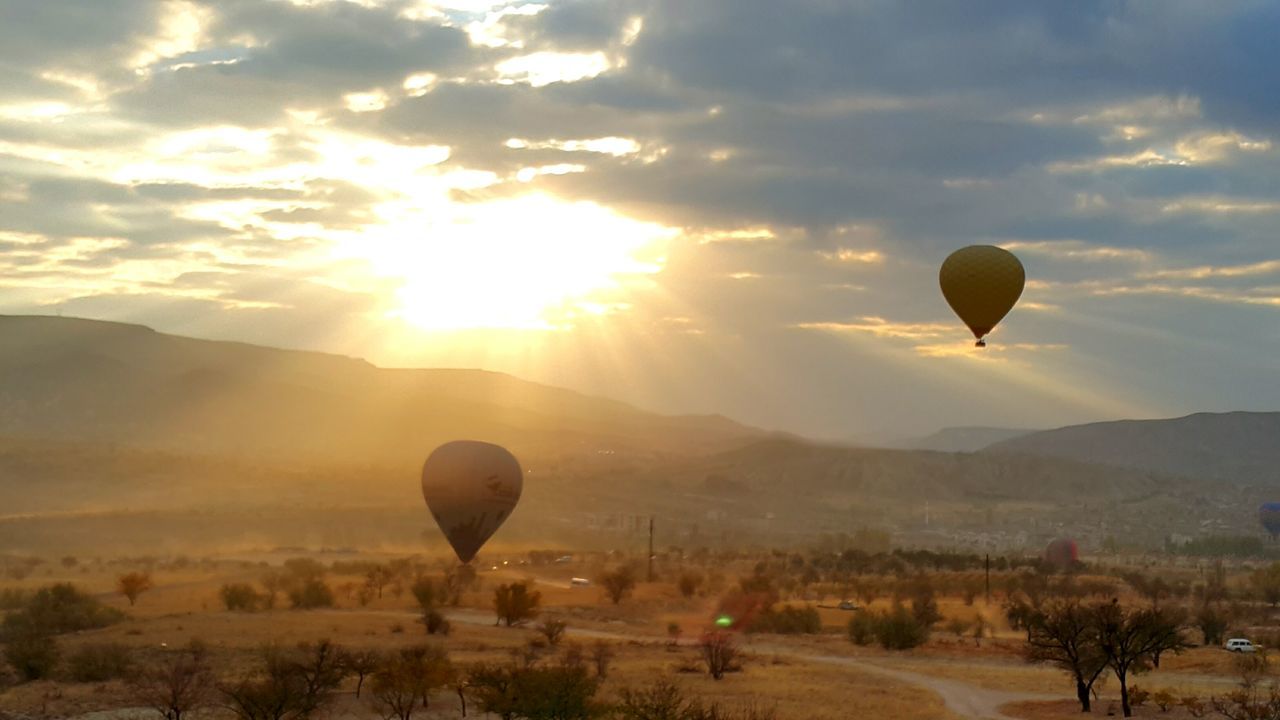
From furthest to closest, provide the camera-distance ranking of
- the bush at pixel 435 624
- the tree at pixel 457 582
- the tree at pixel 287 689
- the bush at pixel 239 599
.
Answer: the tree at pixel 457 582 < the bush at pixel 239 599 < the bush at pixel 435 624 < the tree at pixel 287 689

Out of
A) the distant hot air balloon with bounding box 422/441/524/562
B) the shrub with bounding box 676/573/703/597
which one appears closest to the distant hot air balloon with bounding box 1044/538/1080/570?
the shrub with bounding box 676/573/703/597

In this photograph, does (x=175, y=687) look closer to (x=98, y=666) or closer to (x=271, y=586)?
(x=98, y=666)

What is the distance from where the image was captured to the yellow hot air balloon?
52906 millimetres

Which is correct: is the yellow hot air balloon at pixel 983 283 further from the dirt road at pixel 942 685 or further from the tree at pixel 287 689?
the tree at pixel 287 689

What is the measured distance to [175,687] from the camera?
33188 mm

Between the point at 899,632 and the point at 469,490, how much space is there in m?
25.4

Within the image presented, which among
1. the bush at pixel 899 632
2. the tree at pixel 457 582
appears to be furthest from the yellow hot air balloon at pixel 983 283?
the tree at pixel 457 582

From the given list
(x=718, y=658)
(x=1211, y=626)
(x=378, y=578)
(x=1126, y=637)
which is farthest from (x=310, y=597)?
(x=1211, y=626)

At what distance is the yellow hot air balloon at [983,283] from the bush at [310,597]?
36.6m

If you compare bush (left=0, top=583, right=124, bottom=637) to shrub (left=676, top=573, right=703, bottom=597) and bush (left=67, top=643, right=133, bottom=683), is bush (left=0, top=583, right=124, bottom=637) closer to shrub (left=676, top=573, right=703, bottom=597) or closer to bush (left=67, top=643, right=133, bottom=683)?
bush (left=67, top=643, right=133, bottom=683)

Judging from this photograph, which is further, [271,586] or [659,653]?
[271,586]

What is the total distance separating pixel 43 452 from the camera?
6550 inches

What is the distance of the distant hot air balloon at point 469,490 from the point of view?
221ft

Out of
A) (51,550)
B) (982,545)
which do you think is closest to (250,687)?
(51,550)
